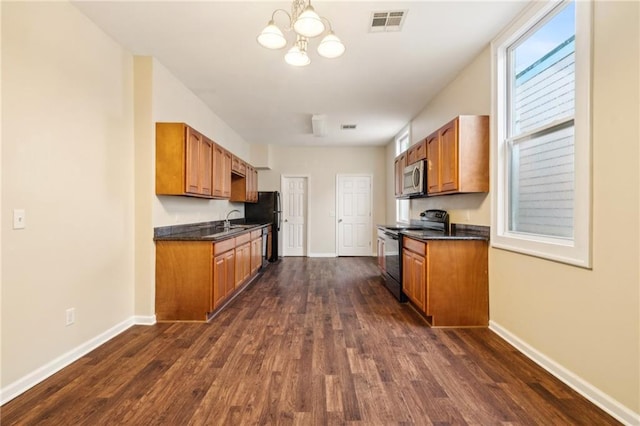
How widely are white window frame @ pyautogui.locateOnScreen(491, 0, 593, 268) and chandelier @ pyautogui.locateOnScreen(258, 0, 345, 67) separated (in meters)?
1.54

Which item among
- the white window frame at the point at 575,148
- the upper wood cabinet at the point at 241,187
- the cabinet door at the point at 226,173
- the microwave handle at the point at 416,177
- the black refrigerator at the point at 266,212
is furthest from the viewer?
the black refrigerator at the point at 266,212

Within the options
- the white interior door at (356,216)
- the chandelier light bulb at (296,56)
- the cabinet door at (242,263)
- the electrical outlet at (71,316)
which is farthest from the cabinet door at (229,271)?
the white interior door at (356,216)

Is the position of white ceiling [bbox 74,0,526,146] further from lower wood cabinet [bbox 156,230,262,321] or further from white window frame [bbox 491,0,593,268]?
lower wood cabinet [bbox 156,230,262,321]

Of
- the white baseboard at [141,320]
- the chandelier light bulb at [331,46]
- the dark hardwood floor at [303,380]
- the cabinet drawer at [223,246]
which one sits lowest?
the dark hardwood floor at [303,380]

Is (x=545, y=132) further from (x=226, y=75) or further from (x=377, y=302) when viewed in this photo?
(x=226, y=75)

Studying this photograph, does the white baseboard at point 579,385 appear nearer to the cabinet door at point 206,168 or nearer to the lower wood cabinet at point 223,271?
the lower wood cabinet at point 223,271

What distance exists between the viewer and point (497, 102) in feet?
9.16

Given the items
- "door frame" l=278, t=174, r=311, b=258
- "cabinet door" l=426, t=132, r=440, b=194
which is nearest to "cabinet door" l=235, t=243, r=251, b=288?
"cabinet door" l=426, t=132, r=440, b=194

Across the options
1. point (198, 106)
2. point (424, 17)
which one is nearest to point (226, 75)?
point (198, 106)

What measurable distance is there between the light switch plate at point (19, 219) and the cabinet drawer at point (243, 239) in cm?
221

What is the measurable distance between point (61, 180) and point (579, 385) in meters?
3.87

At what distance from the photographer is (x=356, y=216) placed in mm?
7559

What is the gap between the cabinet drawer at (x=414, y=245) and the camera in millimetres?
3059

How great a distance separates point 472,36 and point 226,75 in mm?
2647
